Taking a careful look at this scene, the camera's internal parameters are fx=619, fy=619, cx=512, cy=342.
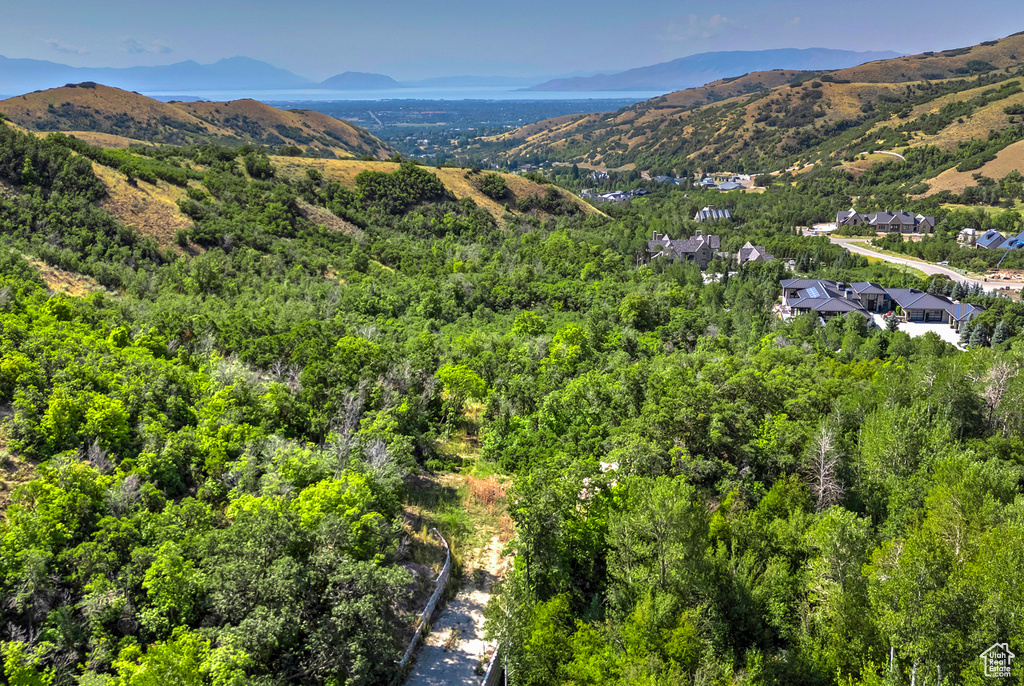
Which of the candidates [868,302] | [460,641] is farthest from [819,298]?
[460,641]

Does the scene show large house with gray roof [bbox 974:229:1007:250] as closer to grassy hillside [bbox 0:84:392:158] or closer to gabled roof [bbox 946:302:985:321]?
gabled roof [bbox 946:302:985:321]

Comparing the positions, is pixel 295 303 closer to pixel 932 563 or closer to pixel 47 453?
pixel 47 453

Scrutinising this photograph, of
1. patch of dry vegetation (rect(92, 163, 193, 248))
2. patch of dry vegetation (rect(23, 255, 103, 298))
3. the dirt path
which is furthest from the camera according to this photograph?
patch of dry vegetation (rect(92, 163, 193, 248))

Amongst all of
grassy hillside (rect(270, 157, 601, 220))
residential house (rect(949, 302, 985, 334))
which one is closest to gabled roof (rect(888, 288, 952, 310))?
residential house (rect(949, 302, 985, 334))

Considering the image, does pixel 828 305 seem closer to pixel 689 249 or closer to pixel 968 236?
pixel 689 249

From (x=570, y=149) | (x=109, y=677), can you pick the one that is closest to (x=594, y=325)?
(x=109, y=677)

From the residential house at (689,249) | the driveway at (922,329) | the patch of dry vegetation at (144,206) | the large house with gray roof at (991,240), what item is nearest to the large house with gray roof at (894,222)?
the large house with gray roof at (991,240)
